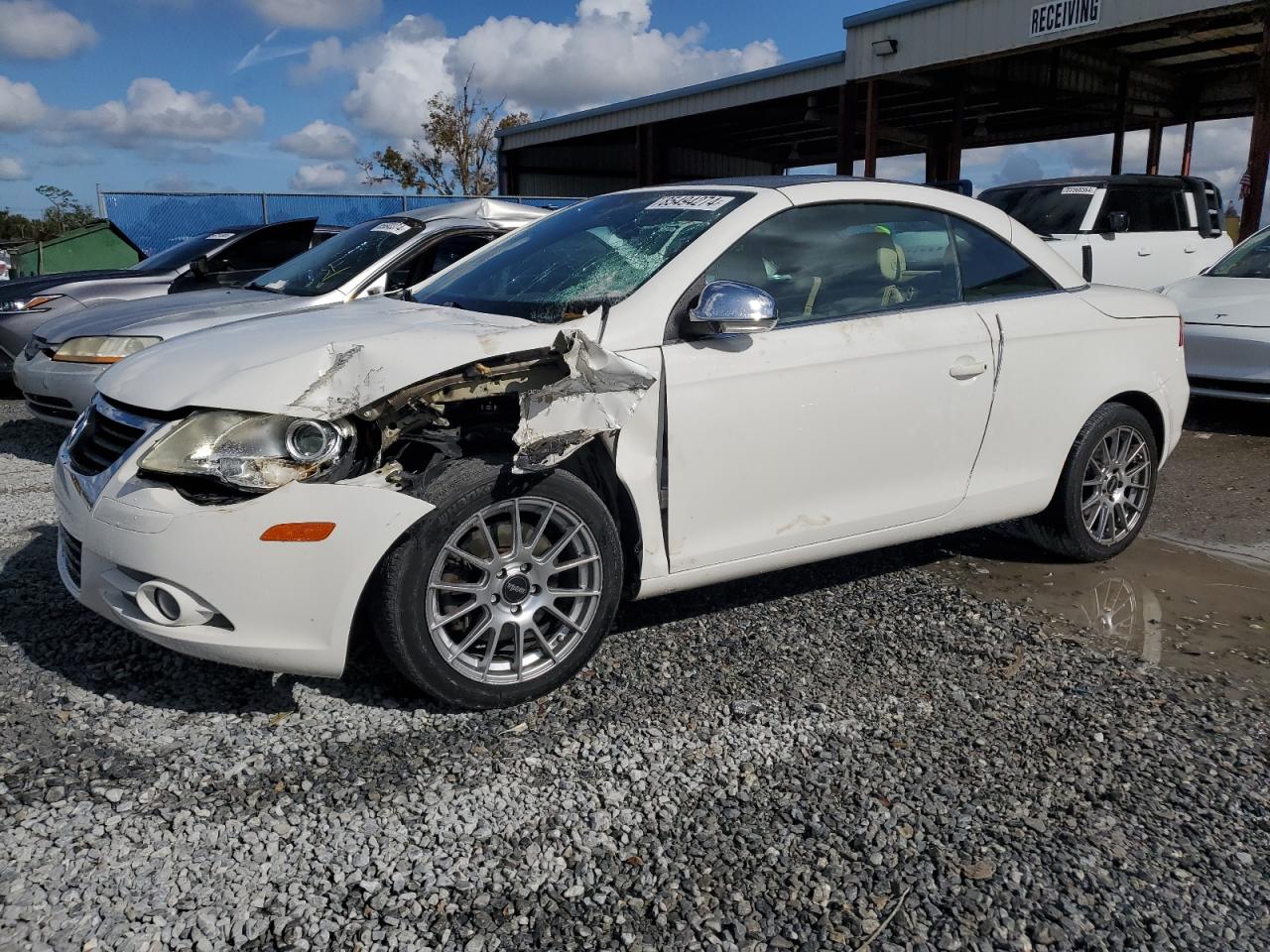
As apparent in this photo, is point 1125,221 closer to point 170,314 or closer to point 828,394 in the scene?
point 828,394

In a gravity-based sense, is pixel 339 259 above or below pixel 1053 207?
below

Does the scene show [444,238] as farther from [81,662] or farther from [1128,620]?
[1128,620]

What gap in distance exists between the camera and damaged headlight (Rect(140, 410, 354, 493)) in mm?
2736

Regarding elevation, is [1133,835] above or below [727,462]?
below

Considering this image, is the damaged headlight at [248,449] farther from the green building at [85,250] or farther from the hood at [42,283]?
the green building at [85,250]

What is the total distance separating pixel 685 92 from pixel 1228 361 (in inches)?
693

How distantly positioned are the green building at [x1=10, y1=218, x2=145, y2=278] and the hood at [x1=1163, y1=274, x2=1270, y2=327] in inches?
550

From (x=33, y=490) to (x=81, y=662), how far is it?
284 cm

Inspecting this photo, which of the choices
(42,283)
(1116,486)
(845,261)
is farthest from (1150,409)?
(42,283)

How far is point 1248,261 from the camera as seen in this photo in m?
8.09

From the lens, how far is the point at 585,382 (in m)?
2.96

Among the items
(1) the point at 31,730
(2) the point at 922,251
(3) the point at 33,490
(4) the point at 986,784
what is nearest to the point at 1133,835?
(4) the point at 986,784

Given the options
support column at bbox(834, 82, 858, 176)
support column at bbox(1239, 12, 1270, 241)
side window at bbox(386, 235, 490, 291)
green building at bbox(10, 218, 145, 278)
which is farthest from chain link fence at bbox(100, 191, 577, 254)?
side window at bbox(386, 235, 490, 291)

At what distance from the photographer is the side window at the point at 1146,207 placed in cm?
1091
